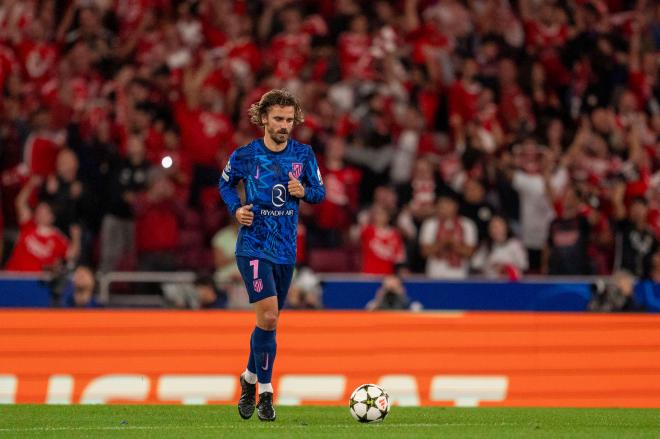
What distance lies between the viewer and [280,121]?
9.66 meters

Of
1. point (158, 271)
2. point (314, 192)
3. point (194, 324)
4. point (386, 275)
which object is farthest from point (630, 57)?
point (314, 192)

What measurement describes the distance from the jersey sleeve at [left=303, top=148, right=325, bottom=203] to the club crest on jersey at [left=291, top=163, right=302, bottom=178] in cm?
6

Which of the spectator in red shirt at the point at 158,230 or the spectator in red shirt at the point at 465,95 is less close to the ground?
the spectator in red shirt at the point at 465,95

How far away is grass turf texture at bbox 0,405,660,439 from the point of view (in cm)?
912

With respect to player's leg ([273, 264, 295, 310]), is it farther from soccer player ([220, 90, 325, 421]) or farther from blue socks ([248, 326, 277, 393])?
blue socks ([248, 326, 277, 393])

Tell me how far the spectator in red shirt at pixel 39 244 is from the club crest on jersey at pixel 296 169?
6910 mm

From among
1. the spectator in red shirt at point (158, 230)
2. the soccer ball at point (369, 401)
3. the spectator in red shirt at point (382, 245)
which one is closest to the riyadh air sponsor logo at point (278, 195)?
the soccer ball at point (369, 401)

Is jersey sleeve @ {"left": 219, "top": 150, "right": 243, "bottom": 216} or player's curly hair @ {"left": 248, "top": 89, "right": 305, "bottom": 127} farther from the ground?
player's curly hair @ {"left": 248, "top": 89, "right": 305, "bottom": 127}

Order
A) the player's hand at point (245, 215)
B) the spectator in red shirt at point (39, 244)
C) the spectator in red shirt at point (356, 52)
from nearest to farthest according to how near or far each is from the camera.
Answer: the player's hand at point (245, 215) < the spectator in red shirt at point (39, 244) < the spectator in red shirt at point (356, 52)

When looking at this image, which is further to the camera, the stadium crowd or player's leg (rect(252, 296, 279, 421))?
the stadium crowd

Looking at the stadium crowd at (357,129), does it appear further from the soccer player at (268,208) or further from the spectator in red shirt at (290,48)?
the soccer player at (268,208)

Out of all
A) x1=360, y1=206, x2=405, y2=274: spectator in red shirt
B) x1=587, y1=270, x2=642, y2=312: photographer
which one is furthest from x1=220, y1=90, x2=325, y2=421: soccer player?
x1=360, y1=206, x2=405, y2=274: spectator in red shirt

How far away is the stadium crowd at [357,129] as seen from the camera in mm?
16344

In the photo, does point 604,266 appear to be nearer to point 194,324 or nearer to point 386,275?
point 386,275
